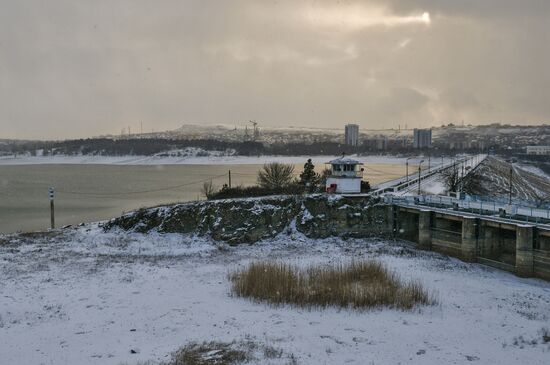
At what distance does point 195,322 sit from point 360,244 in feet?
63.7

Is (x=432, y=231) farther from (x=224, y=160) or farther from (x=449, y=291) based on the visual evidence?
(x=224, y=160)

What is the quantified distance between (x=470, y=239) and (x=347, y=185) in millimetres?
13215

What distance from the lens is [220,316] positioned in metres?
19.4

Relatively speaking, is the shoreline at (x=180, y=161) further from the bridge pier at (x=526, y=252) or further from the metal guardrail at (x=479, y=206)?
the bridge pier at (x=526, y=252)

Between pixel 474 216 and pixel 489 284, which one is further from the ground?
pixel 474 216

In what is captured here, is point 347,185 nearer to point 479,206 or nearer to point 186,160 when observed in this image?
point 479,206

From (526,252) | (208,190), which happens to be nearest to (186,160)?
(208,190)

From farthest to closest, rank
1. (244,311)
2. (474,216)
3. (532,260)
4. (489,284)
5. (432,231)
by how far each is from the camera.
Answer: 1. (432,231)
2. (474,216)
3. (532,260)
4. (489,284)
5. (244,311)

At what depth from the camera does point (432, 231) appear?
35.8 meters

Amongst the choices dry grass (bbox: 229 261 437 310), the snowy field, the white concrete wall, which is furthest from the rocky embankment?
dry grass (bbox: 229 261 437 310)

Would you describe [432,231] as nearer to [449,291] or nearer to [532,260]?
[532,260]

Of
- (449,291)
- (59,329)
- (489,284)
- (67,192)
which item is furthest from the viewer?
(67,192)

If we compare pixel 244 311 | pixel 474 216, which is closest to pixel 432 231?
pixel 474 216

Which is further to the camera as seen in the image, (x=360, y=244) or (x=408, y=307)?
(x=360, y=244)
